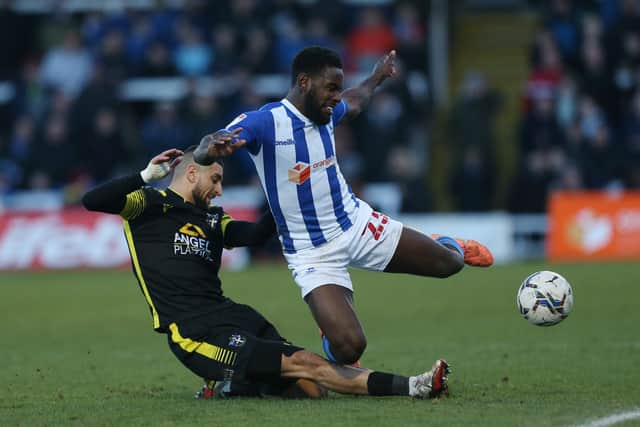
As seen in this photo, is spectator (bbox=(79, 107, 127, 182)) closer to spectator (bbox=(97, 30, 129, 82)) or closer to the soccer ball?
spectator (bbox=(97, 30, 129, 82))

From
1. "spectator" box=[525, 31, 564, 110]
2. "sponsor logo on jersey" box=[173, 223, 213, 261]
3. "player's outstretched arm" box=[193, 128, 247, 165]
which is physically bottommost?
"sponsor logo on jersey" box=[173, 223, 213, 261]

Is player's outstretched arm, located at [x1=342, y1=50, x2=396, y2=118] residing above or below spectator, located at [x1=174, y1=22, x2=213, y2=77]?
below

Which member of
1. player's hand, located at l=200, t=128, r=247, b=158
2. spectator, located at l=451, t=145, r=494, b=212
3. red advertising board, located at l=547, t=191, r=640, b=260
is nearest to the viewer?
player's hand, located at l=200, t=128, r=247, b=158

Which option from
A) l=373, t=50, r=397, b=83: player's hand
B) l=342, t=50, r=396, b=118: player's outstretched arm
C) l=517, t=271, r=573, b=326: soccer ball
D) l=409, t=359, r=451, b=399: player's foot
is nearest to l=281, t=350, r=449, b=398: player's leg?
l=409, t=359, r=451, b=399: player's foot

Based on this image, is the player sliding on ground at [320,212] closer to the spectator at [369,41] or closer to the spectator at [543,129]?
the spectator at [543,129]

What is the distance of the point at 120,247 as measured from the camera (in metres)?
19.2

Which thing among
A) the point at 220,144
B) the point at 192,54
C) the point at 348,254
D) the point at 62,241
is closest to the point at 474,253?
the point at 348,254

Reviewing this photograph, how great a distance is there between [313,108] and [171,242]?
4.33ft

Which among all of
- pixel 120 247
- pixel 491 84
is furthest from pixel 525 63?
pixel 120 247

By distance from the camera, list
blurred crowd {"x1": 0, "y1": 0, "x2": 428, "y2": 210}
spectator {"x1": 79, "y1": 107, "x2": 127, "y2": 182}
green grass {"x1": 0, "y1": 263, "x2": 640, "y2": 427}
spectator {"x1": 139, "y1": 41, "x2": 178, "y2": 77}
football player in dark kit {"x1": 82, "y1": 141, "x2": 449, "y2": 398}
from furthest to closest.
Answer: spectator {"x1": 139, "y1": 41, "x2": 178, "y2": 77}, spectator {"x1": 79, "y1": 107, "x2": 127, "y2": 182}, blurred crowd {"x1": 0, "y1": 0, "x2": 428, "y2": 210}, football player in dark kit {"x1": 82, "y1": 141, "x2": 449, "y2": 398}, green grass {"x1": 0, "y1": 263, "x2": 640, "y2": 427}

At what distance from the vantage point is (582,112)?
19531mm

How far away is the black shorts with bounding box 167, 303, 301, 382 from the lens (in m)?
7.39

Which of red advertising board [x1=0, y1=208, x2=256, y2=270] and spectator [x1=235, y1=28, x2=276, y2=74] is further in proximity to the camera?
spectator [x1=235, y1=28, x2=276, y2=74]

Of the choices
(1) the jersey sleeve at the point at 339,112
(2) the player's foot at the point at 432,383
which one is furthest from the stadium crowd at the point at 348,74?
(2) the player's foot at the point at 432,383
